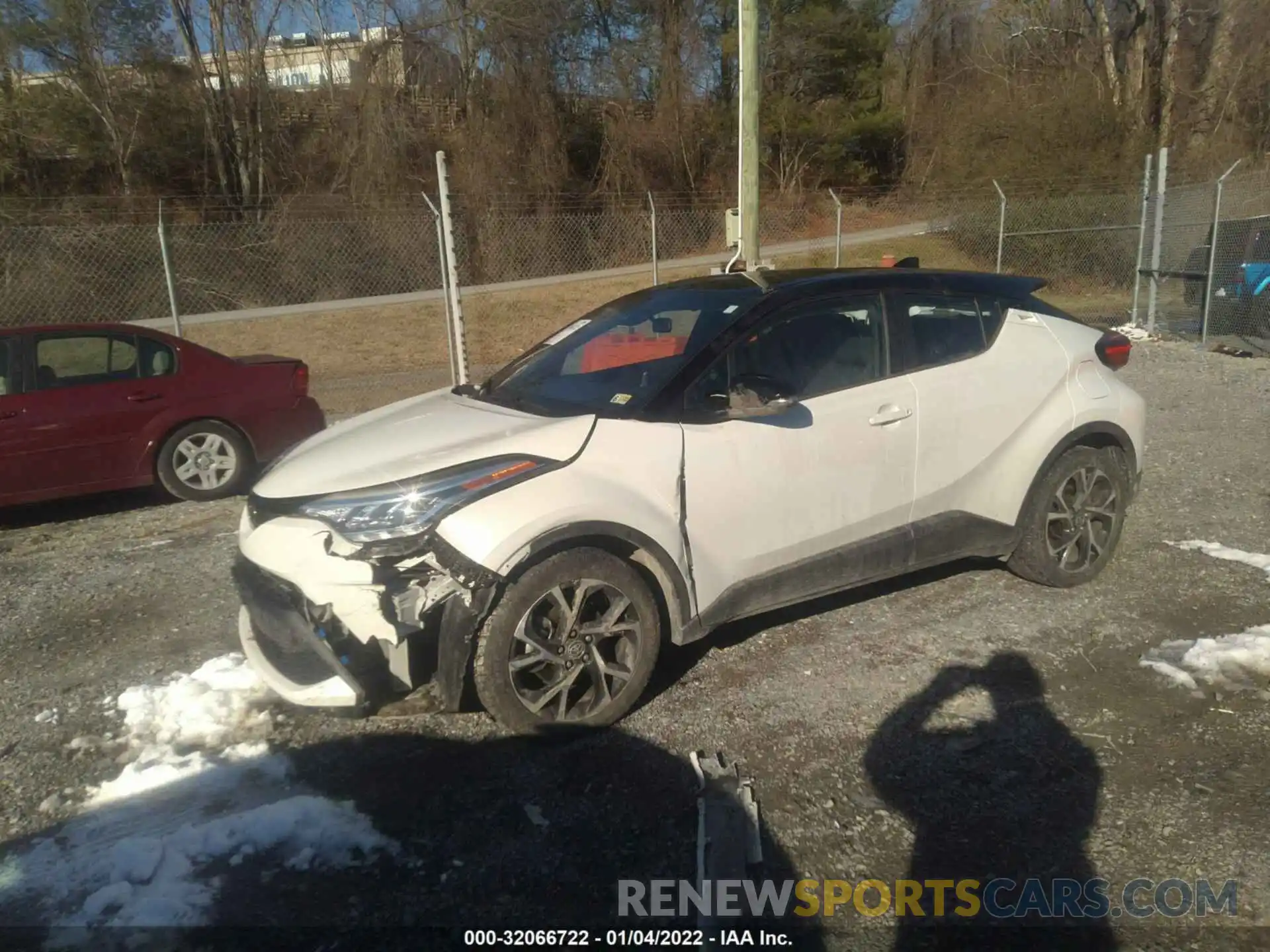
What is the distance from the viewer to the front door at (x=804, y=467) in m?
3.82

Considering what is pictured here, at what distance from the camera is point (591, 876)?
287 cm

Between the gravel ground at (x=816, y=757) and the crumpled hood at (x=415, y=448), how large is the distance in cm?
96

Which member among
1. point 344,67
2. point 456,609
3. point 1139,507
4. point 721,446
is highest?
point 344,67

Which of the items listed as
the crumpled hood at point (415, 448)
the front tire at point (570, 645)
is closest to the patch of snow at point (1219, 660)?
the front tire at point (570, 645)

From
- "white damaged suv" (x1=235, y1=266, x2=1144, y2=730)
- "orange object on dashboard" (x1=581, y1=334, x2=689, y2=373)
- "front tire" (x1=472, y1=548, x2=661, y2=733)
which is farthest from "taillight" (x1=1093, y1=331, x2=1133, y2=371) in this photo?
"front tire" (x1=472, y1=548, x2=661, y2=733)

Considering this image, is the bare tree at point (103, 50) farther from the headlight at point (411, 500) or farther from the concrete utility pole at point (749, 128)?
the headlight at point (411, 500)

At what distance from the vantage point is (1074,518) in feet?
16.0

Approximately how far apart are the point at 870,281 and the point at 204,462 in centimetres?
532

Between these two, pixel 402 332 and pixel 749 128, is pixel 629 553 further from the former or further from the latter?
pixel 402 332

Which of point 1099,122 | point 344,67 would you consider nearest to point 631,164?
point 344,67

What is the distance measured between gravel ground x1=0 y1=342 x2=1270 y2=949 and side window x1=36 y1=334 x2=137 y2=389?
1.96 meters

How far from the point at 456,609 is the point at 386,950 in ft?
3.59

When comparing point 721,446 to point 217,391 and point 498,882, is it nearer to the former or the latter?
point 498,882

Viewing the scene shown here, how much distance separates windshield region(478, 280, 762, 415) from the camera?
157 inches
